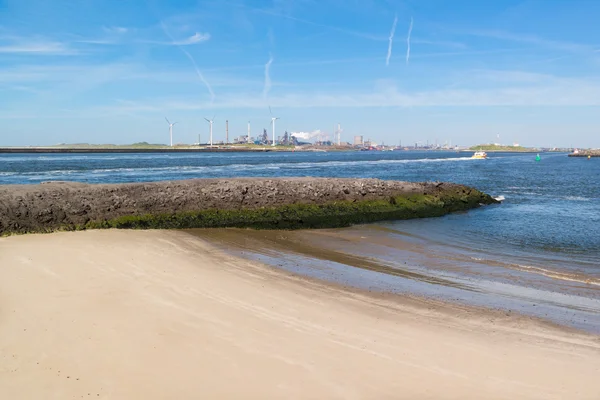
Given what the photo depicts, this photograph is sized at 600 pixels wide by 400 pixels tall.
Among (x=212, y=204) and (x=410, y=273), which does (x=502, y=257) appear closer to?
(x=410, y=273)

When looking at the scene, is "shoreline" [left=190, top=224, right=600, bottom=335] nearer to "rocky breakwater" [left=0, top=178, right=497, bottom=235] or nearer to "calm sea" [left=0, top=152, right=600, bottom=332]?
"calm sea" [left=0, top=152, right=600, bottom=332]

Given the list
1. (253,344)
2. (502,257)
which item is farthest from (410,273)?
(253,344)

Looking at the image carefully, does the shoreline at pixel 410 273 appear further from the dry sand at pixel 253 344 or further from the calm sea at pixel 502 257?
the dry sand at pixel 253 344

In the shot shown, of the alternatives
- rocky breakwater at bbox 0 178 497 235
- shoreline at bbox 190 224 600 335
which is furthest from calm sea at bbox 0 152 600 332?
rocky breakwater at bbox 0 178 497 235

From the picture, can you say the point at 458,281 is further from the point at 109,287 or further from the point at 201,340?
the point at 109,287

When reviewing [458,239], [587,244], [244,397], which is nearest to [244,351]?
[244,397]
